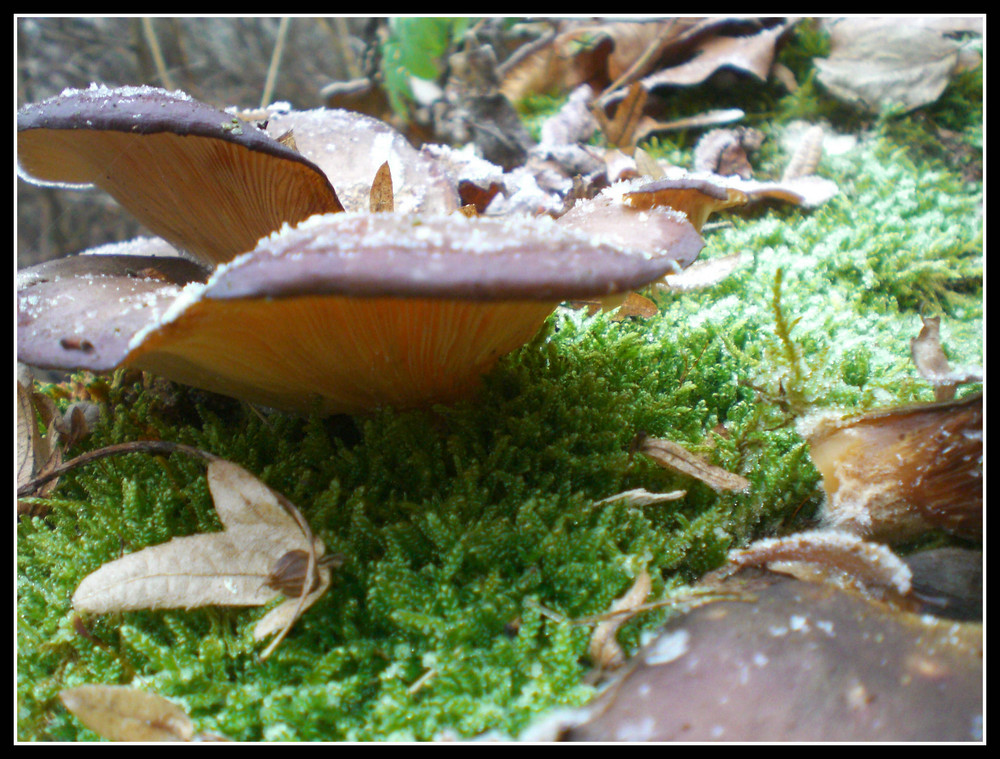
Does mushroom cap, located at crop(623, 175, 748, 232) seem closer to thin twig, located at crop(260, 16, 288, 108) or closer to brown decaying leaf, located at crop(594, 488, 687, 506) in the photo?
brown decaying leaf, located at crop(594, 488, 687, 506)

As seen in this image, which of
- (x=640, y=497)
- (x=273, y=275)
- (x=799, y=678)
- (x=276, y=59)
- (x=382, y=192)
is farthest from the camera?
(x=276, y=59)

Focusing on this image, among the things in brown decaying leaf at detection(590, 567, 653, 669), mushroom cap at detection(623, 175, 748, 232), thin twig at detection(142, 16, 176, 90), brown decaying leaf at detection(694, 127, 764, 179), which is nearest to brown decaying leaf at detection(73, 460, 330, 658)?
brown decaying leaf at detection(590, 567, 653, 669)

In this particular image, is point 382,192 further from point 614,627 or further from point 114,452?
point 614,627

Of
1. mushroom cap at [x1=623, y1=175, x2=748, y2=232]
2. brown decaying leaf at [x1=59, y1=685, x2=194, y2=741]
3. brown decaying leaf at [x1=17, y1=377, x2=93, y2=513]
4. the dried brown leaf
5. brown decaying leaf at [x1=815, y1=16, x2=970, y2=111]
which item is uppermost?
brown decaying leaf at [x1=815, y1=16, x2=970, y2=111]

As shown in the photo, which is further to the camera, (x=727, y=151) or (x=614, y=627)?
(x=727, y=151)

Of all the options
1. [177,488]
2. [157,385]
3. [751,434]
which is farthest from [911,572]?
[157,385]

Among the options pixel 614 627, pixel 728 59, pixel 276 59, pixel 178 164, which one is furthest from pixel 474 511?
pixel 276 59

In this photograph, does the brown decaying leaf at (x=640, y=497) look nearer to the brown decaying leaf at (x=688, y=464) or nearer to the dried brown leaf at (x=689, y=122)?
the brown decaying leaf at (x=688, y=464)

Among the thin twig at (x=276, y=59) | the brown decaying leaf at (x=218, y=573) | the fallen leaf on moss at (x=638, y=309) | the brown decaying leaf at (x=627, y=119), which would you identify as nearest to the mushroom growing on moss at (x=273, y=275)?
the brown decaying leaf at (x=218, y=573)
